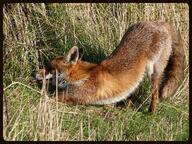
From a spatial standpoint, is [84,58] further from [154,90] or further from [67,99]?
[154,90]

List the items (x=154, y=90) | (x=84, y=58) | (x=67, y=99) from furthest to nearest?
(x=84, y=58) → (x=154, y=90) → (x=67, y=99)

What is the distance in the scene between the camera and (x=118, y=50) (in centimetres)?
826

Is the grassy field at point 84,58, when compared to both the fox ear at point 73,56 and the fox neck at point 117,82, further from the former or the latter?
the fox ear at point 73,56

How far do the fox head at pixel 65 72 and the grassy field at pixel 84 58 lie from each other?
0.26 meters

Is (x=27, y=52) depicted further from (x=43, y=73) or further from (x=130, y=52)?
(x=130, y=52)

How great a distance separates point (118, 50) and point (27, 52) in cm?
150

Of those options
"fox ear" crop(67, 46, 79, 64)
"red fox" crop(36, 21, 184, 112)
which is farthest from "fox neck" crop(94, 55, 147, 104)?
"fox ear" crop(67, 46, 79, 64)

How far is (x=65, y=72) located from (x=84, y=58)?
3.65ft

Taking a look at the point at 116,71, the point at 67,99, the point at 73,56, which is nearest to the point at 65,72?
the point at 73,56

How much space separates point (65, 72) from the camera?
8.11 metres

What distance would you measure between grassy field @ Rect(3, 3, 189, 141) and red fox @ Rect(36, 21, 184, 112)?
0.57ft

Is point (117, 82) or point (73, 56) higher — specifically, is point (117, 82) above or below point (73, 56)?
below

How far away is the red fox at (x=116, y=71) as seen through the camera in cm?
807

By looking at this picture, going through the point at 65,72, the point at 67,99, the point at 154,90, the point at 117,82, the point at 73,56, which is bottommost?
the point at 67,99
